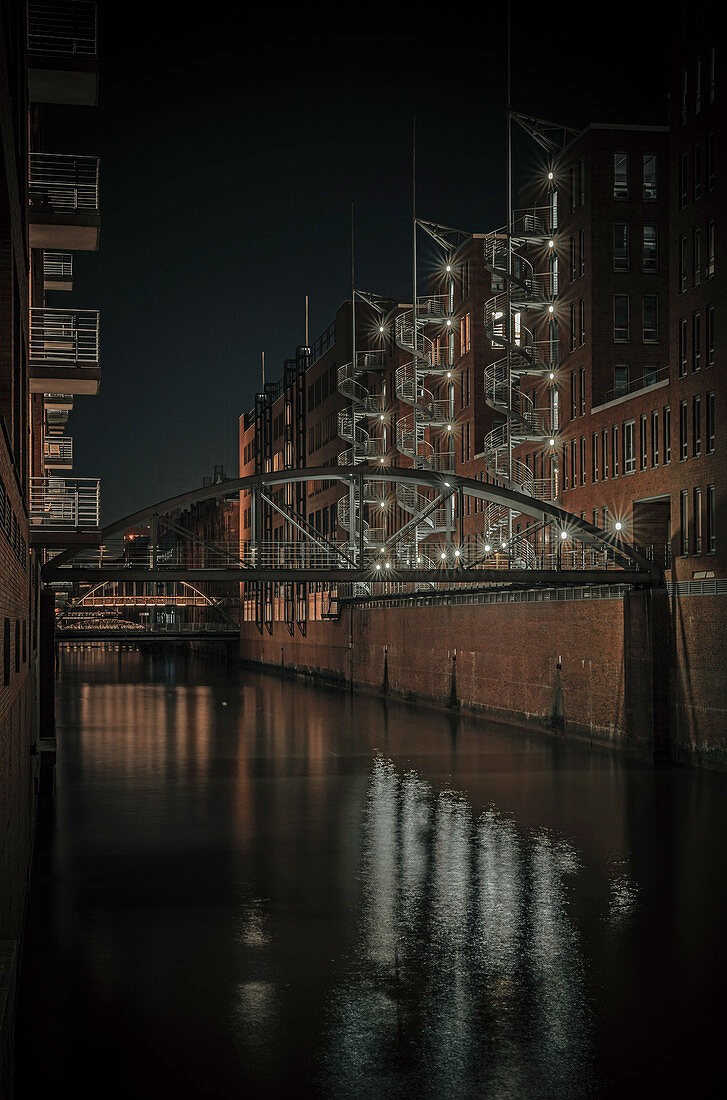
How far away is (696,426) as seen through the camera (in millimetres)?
37188

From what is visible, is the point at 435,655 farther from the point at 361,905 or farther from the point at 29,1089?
→ the point at 29,1089

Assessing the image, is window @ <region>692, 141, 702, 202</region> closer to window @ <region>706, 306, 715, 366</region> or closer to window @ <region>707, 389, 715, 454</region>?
window @ <region>706, 306, 715, 366</region>

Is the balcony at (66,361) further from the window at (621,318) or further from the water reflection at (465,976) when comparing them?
the window at (621,318)

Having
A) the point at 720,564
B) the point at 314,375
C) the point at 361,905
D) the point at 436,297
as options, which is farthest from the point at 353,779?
the point at 314,375

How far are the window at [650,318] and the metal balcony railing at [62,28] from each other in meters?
31.9

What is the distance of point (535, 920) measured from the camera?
17312 millimetres

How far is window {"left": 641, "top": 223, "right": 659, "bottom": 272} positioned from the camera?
48406mm

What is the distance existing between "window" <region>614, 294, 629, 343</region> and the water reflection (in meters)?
28.7

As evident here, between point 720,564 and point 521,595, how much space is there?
1136 cm

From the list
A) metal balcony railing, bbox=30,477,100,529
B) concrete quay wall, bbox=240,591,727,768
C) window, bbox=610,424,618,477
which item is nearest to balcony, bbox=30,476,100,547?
metal balcony railing, bbox=30,477,100,529

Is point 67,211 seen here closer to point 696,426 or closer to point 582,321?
point 696,426

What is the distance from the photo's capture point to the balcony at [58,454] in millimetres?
42594

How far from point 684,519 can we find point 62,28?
80.0 ft

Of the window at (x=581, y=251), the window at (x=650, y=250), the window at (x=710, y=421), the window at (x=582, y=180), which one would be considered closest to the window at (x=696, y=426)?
the window at (x=710, y=421)
